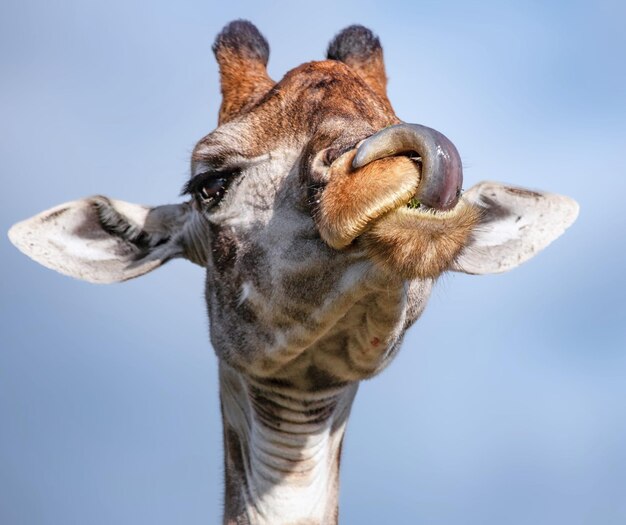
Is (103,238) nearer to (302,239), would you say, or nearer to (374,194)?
(302,239)

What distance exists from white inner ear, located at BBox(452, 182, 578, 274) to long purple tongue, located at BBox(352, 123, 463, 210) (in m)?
2.32

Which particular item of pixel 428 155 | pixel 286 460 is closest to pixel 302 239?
pixel 428 155

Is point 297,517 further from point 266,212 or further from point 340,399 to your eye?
point 266,212

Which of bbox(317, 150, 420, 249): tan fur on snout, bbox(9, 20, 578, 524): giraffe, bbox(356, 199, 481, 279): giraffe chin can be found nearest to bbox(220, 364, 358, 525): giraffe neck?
bbox(9, 20, 578, 524): giraffe

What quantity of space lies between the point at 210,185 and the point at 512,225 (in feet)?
7.19

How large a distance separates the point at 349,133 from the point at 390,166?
2.97ft

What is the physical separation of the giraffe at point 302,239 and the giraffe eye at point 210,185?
1cm

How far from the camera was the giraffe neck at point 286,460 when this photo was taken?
693cm

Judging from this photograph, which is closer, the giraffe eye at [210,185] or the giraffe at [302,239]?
the giraffe at [302,239]

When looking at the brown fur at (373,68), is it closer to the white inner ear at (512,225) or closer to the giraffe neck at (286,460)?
the white inner ear at (512,225)

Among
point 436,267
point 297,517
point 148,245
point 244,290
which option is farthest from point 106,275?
point 436,267

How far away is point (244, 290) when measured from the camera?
21.4ft

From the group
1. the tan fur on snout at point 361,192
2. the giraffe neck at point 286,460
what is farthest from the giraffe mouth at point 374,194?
the giraffe neck at point 286,460

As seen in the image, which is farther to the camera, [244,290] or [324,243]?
[244,290]
